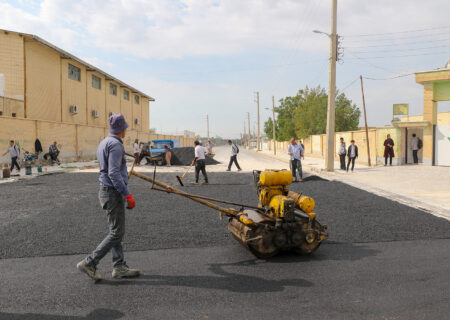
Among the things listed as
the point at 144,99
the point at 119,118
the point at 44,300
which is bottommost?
the point at 44,300

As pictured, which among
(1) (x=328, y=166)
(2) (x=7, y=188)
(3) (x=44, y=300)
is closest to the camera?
(3) (x=44, y=300)

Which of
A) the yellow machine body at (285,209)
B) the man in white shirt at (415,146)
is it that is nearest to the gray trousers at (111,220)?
the yellow machine body at (285,209)

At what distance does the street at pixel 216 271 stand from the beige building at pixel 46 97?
706 inches

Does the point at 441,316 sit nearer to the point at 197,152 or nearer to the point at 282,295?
the point at 282,295

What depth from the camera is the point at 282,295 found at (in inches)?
155

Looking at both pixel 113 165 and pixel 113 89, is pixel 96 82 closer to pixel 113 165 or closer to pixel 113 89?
pixel 113 89

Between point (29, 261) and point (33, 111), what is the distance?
2529 centimetres

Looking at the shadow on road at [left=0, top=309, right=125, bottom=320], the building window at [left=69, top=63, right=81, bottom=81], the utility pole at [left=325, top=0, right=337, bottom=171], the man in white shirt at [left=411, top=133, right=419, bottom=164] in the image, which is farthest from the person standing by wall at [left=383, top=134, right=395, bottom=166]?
the building window at [left=69, top=63, right=81, bottom=81]

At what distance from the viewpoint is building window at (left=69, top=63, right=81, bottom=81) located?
3343cm

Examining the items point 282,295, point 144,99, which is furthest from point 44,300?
point 144,99

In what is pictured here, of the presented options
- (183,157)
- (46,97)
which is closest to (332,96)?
(183,157)

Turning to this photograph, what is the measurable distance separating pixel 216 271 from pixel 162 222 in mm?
2950

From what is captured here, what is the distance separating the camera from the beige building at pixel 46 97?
2430 cm

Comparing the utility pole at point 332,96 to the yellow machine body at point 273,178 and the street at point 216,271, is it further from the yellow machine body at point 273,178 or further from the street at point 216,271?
→ the yellow machine body at point 273,178
